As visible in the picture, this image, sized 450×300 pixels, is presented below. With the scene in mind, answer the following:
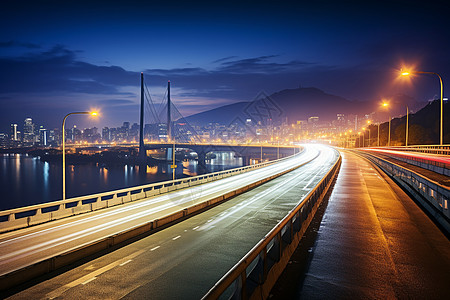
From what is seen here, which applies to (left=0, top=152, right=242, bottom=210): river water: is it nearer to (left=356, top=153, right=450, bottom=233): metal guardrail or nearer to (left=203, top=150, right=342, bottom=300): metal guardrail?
(left=356, top=153, right=450, bottom=233): metal guardrail

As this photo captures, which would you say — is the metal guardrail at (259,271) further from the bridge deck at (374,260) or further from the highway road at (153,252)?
the highway road at (153,252)

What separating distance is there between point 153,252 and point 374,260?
6.97 meters

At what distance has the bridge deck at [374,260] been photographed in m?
7.03

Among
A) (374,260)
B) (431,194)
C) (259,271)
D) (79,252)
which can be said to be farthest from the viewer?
(431,194)

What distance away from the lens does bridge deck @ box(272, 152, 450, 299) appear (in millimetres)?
7031

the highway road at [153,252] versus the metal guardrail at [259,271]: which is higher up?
the metal guardrail at [259,271]

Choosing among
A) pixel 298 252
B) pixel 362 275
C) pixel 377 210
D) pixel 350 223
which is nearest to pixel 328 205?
pixel 377 210

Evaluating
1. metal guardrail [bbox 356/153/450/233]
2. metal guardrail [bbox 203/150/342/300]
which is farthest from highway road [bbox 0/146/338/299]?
metal guardrail [bbox 356/153/450/233]

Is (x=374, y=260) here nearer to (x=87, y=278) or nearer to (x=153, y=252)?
(x=153, y=252)

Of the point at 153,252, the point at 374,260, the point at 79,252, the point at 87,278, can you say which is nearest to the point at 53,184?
the point at 79,252

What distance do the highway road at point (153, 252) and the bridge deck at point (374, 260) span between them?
2522 millimetres

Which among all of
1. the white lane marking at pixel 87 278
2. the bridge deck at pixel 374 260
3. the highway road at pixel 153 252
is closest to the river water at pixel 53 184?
the highway road at pixel 153 252

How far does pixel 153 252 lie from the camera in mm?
11195

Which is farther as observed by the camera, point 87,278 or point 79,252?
point 79,252
